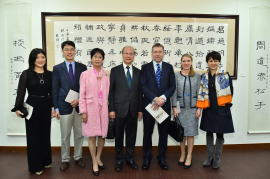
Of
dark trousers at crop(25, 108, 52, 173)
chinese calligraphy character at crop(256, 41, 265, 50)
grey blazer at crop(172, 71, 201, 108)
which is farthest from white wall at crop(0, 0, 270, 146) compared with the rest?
grey blazer at crop(172, 71, 201, 108)

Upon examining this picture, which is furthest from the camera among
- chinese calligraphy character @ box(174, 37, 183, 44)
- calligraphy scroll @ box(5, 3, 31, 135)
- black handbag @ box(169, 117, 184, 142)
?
chinese calligraphy character @ box(174, 37, 183, 44)

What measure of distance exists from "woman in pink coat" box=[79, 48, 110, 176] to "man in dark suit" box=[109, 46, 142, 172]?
0.33ft

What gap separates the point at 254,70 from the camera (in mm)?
3039

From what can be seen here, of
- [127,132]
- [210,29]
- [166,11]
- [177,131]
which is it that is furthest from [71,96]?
[210,29]

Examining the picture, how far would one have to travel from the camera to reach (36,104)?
216 cm

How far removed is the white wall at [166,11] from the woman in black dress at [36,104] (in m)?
0.82

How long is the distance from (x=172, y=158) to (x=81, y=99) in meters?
1.70

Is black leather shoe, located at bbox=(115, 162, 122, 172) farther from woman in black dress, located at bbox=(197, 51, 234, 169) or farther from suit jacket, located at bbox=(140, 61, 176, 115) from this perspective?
woman in black dress, located at bbox=(197, 51, 234, 169)

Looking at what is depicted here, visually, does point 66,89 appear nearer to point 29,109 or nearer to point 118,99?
point 29,109

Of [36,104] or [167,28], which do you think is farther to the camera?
[167,28]

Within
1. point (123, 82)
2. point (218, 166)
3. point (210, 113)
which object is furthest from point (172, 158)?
point (123, 82)

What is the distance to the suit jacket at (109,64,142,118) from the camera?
220 centimetres

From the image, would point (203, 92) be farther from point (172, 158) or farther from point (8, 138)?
point (8, 138)

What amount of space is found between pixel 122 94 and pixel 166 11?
175 cm
